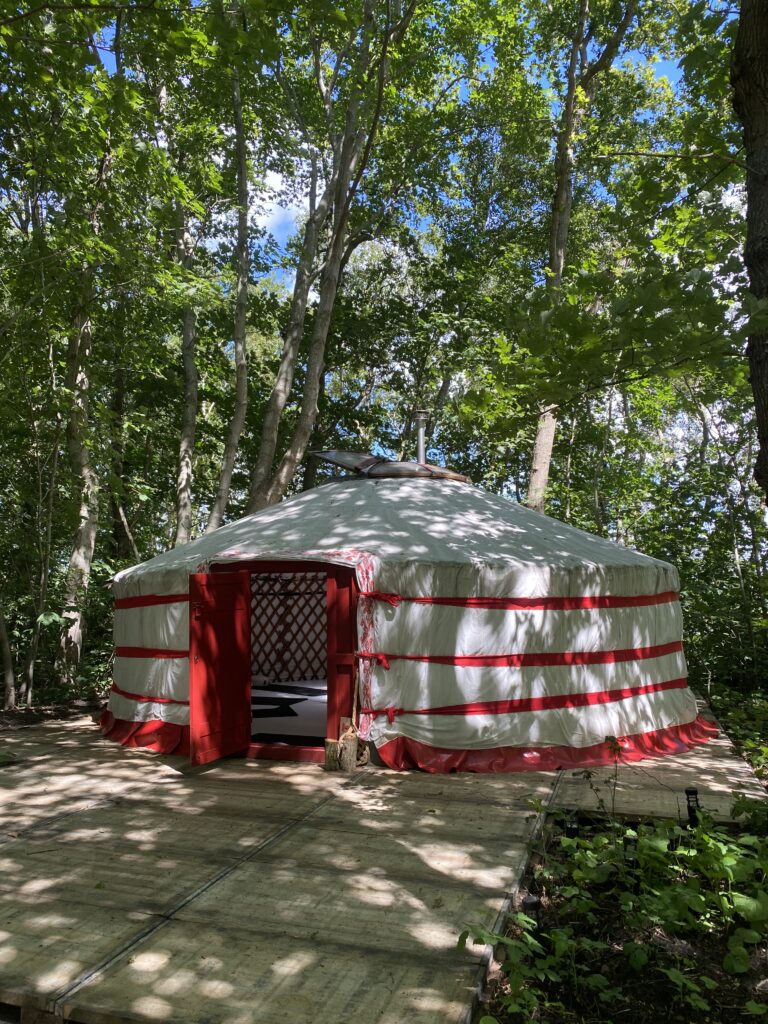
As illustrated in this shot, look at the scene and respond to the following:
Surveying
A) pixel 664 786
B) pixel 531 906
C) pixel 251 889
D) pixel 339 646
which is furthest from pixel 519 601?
pixel 251 889

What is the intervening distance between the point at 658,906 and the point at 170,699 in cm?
294

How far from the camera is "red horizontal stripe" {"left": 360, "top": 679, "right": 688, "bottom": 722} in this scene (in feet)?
12.4

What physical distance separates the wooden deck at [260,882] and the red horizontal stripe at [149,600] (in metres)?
0.90

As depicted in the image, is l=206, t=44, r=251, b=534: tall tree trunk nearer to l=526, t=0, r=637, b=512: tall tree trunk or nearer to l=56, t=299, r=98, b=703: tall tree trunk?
l=56, t=299, r=98, b=703: tall tree trunk

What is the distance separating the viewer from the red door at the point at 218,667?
148 inches

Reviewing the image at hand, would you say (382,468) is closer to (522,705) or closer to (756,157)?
(522,705)

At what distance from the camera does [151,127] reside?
515 centimetres

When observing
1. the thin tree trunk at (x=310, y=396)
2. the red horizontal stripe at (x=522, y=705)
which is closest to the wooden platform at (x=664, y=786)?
the red horizontal stripe at (x=522, y=705)

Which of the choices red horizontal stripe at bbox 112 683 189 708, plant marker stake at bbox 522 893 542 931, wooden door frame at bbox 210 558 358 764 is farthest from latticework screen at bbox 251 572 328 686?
plant marker stake at bbox 522 893 542 931

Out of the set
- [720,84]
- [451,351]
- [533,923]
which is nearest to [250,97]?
[451,351]

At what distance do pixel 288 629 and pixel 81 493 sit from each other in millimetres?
2688

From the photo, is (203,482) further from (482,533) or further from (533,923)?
(533,923)

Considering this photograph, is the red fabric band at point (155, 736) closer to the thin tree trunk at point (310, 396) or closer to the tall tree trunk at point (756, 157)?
the thin tree trunk at point (310, 396)

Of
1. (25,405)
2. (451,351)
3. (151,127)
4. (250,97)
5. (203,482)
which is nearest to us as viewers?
(151,127)
